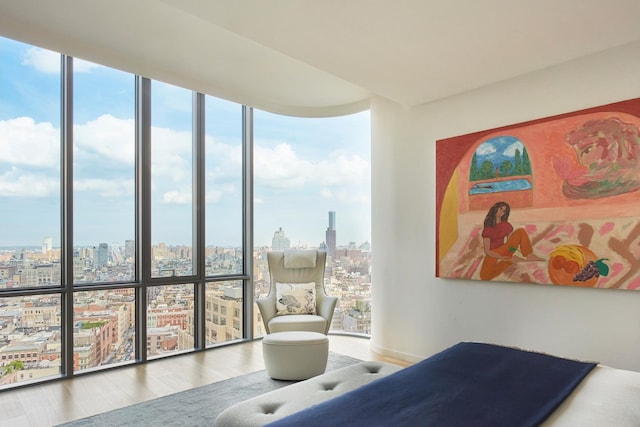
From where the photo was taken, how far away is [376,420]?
1596mm

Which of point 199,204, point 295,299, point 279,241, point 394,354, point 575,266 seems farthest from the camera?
point 279,241

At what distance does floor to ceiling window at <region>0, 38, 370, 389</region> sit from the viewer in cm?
363

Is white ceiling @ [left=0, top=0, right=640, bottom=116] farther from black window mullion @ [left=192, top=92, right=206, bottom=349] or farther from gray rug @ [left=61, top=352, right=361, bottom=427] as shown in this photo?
gray rug @ [left=61, top=352, right=361, bottom=427]

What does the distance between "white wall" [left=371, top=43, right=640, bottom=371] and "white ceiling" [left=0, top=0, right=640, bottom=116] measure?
169 mm

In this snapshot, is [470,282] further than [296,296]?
No

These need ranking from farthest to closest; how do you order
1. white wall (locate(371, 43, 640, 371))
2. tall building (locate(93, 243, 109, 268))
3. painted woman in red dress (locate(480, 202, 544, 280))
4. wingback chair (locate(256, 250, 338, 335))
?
wingback chair (locate(256, 250, 338, 335)), tall building (locate(93, 243, 109, 268)), painted woman in red dress (locate(480, 202, 544, 280)), white wall (locate(371, 43, 640, 371))

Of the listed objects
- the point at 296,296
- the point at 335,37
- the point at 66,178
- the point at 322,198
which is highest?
the point at 335,37

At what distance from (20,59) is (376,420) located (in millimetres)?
4031

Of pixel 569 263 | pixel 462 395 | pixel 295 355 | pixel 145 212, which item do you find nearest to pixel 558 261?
pixel 569 263

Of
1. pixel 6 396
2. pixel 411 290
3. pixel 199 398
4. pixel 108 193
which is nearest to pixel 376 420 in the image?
pixel 199 398

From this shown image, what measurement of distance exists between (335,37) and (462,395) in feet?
7.27

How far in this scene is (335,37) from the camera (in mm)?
2777

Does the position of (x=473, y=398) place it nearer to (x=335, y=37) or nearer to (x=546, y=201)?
(x=546, y=201)

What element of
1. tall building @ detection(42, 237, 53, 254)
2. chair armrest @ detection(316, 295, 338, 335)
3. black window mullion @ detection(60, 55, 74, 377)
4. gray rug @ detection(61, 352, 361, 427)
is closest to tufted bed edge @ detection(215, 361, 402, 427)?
gray rug @ detection(61, 352, 361, 427)
